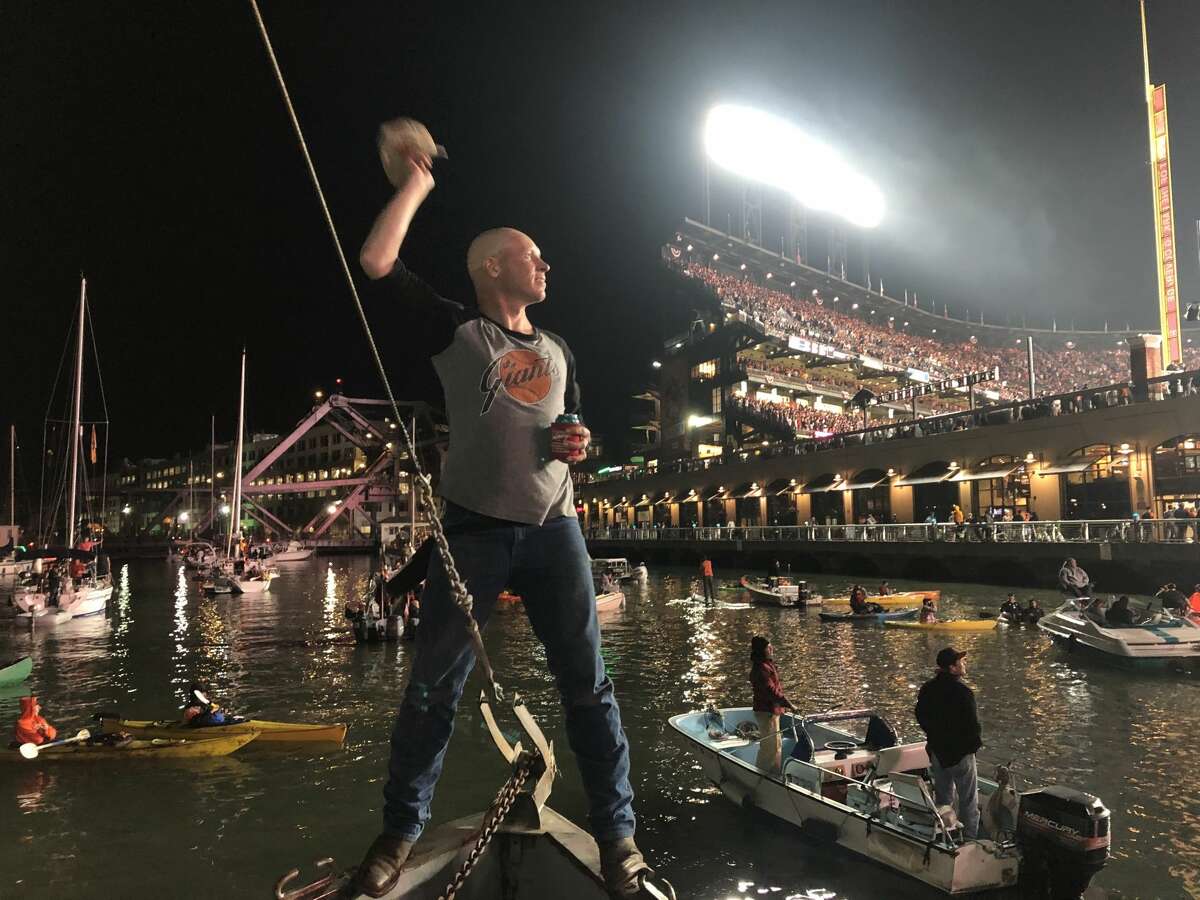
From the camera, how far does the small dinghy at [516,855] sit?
9.96 feet

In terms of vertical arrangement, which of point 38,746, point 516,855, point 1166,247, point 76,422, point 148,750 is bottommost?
point 148,750

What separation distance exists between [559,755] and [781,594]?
22601 millimetres

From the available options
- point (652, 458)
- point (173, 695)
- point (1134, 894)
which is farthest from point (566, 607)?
point (652, 458)

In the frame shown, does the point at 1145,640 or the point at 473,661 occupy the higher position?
the point at 473,661

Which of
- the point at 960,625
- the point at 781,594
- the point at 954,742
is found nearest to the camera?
the point at 954,742

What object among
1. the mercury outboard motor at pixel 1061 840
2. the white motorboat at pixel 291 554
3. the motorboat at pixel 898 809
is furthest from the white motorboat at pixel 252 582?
the mercury outboard motor at pixel 1061 840

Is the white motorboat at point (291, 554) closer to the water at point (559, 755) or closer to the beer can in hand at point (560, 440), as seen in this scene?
the water at point (559, 755)

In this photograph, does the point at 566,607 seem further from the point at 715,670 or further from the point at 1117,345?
the point at 1117,345

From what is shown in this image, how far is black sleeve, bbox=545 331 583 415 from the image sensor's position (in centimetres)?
338

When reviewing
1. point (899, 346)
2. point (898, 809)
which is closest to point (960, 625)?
point (898, 809)

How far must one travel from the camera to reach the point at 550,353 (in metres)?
3.33

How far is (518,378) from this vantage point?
3143 mm

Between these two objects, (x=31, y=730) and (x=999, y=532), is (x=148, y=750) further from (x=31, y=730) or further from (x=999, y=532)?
(x=999, y=532)

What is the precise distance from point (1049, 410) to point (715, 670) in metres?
32.1
